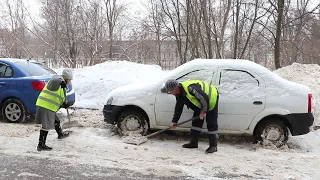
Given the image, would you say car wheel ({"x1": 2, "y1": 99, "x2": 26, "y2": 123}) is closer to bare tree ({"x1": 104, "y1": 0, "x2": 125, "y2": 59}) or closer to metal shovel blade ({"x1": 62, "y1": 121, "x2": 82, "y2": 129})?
metal shovel blade ({"x1": 62, "y1": 121, "x2": 82, "y2": 129})

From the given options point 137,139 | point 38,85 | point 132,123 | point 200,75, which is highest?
point 200,75

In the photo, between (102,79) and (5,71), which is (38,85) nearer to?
(5,71)

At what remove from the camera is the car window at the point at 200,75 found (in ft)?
19.6

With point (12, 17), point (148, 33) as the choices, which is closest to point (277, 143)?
point (148, 33)

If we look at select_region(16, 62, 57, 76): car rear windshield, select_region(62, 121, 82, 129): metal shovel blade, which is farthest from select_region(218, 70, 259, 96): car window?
select_region(16, 62, 57, 76): car rear windshield

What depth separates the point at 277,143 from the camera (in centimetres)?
572

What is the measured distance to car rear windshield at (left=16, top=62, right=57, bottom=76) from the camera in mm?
7591

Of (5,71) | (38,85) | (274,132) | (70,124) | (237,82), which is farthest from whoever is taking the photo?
Answer: (5,71)

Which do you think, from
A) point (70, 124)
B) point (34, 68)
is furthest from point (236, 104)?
point (34, 68)

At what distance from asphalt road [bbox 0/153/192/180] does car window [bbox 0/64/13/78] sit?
313 cm

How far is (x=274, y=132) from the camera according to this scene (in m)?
5.71

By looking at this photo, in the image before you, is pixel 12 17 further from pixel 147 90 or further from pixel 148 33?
pixel 147 90

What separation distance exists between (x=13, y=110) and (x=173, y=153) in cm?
423

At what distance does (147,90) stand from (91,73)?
22.8 ft
